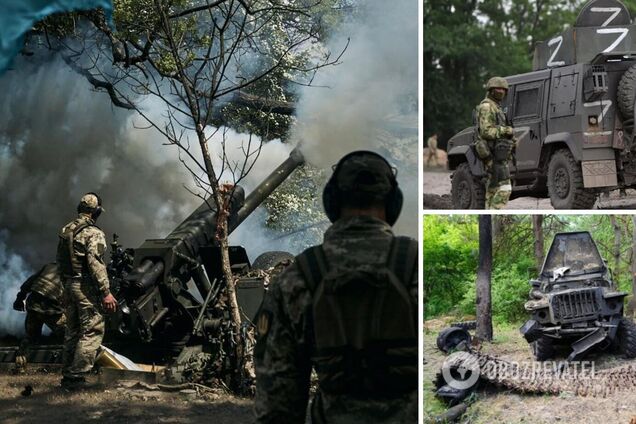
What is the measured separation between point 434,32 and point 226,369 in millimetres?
3039

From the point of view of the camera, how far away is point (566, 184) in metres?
6.41

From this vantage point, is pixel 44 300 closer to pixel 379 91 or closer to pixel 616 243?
pixel 379 91

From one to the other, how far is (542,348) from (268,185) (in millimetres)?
5496

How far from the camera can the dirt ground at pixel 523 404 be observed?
5125 mm

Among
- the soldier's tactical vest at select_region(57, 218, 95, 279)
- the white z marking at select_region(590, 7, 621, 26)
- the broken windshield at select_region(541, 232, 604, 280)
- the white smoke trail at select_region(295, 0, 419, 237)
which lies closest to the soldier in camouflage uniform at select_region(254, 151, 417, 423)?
the broken windshield at select_region(541, 232, 604, 280)

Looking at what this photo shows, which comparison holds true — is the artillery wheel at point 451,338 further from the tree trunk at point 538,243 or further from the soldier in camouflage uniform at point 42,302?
the soldier in camouflage uniform at point 42,302

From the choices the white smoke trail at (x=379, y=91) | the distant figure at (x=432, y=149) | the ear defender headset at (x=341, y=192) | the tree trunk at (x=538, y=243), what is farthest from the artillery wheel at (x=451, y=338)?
the white smoke trail at (x=379, y=91)

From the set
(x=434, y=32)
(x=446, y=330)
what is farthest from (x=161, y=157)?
(x=446, y=330)

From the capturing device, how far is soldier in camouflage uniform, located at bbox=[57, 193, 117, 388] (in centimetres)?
816

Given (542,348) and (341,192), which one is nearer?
(341,192)

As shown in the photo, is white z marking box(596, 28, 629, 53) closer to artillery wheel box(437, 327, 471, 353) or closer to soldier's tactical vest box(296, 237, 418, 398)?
artillery wheel box(437, 327, 471, 353)

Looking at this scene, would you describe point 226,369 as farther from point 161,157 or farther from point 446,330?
point 161,157

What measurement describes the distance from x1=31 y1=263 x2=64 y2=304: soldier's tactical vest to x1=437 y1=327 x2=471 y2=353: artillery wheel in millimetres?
4775

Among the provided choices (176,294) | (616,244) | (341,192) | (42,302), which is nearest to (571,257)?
(616,244)
